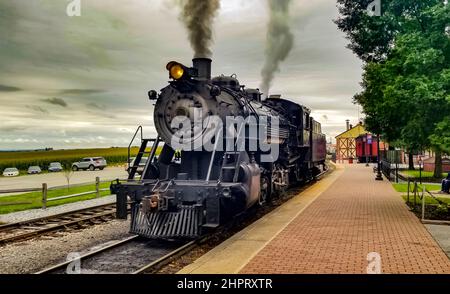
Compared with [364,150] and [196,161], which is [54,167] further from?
[196,161]

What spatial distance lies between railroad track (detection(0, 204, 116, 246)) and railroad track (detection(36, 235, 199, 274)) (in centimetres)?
294

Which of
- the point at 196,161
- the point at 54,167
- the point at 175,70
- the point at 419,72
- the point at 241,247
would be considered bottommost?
the point at 241,247

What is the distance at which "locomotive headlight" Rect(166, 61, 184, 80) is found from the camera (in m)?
9.80

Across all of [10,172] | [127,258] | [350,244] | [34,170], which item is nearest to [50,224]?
[127,258]

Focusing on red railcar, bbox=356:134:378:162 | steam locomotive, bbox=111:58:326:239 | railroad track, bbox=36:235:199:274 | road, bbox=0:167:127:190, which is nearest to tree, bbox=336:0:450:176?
steam locomotive, bbox=111:58:326:239

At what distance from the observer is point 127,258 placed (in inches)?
333

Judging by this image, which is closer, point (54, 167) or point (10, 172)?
point (10, 172)

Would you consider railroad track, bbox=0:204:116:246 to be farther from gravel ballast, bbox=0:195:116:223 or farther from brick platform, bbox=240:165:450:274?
brick platform, bbox=240:165:450:274

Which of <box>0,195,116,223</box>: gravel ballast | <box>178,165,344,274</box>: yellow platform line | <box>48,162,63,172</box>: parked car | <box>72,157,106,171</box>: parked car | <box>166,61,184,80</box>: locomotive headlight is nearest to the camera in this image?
<box>178,165,344,274</box>: yellow platform line

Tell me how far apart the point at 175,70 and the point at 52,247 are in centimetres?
504

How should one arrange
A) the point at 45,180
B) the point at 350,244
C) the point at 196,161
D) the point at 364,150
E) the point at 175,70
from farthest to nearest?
the point at 364,150, the point at 45,180, the point at 196,161, the point at 175,70, the point at 350,244
